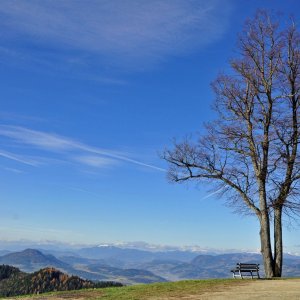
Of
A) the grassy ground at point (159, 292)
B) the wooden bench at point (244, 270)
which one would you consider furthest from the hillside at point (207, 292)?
the wooden bench at point (244, 270)

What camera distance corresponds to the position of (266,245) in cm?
3188

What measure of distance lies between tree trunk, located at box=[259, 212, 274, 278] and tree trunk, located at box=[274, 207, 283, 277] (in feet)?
2.22

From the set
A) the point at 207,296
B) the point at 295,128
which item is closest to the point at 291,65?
the point at 295,128

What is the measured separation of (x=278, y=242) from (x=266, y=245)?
1465 millimetres

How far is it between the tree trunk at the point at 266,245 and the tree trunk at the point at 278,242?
0.68 meters

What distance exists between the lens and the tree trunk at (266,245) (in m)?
31.7

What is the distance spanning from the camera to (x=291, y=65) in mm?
33125

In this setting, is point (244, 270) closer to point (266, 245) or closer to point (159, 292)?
point (266, 245)

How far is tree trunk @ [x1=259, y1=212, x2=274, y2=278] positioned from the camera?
3166 centimetres

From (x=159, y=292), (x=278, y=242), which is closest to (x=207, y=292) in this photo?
(x=159, y=292)

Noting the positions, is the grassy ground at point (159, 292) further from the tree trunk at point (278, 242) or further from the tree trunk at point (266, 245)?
the tree trunk at point (278, 242)

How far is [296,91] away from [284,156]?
5070 millimetres

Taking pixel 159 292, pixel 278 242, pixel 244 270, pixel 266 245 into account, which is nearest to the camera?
pixel 159 292

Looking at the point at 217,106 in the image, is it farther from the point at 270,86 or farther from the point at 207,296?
the point at 207,296
